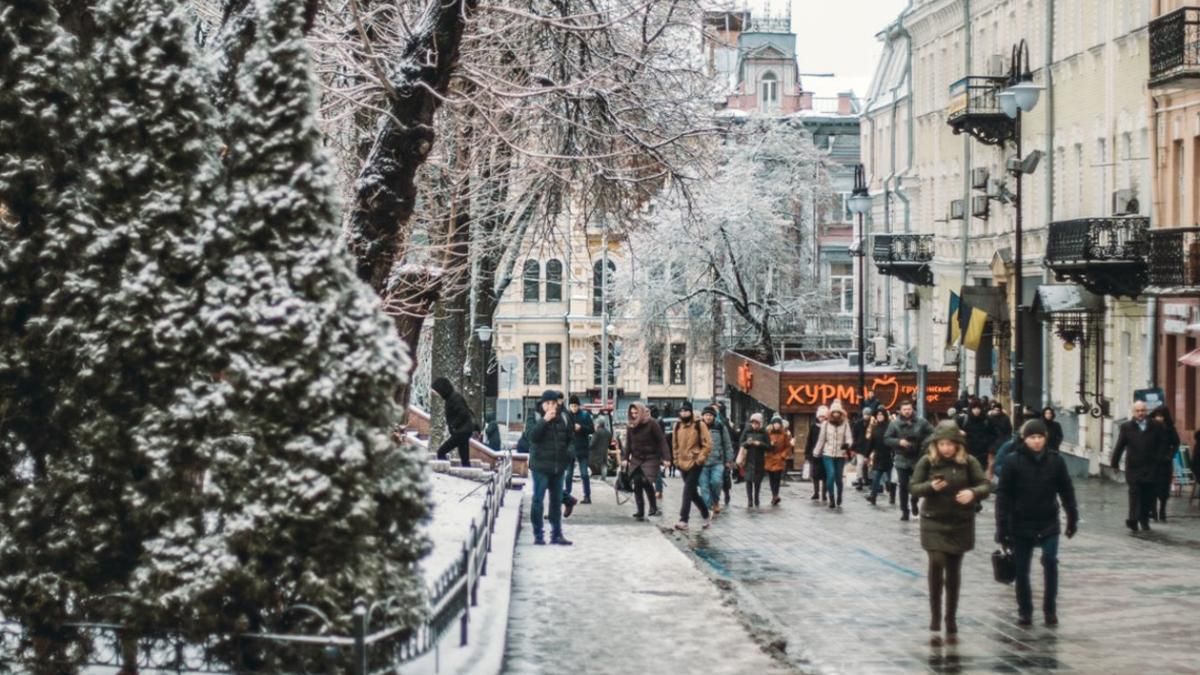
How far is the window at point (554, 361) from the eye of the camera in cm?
9506

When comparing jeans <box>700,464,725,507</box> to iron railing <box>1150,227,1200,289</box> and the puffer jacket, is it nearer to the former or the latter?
the puffer jacket

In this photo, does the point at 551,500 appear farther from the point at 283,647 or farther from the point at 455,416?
the point at 283,647

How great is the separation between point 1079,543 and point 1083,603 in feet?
20.8

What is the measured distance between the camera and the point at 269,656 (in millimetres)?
10703

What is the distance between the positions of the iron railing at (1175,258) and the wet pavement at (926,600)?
7.56 m

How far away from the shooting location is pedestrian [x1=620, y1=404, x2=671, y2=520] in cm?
2627

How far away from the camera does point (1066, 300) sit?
4212 cm

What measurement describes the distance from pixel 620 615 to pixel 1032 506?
3340mm

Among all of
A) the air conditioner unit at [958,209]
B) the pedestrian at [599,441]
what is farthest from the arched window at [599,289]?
the pedestrian at [599,441]

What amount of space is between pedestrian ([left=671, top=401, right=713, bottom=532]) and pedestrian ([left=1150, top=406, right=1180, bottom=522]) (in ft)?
18.3

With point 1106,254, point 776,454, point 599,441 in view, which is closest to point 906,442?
point 776,454

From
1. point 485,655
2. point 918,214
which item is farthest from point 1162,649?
point 918,214

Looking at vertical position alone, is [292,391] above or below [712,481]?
above

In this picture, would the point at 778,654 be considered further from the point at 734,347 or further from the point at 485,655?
the point at 734,347
